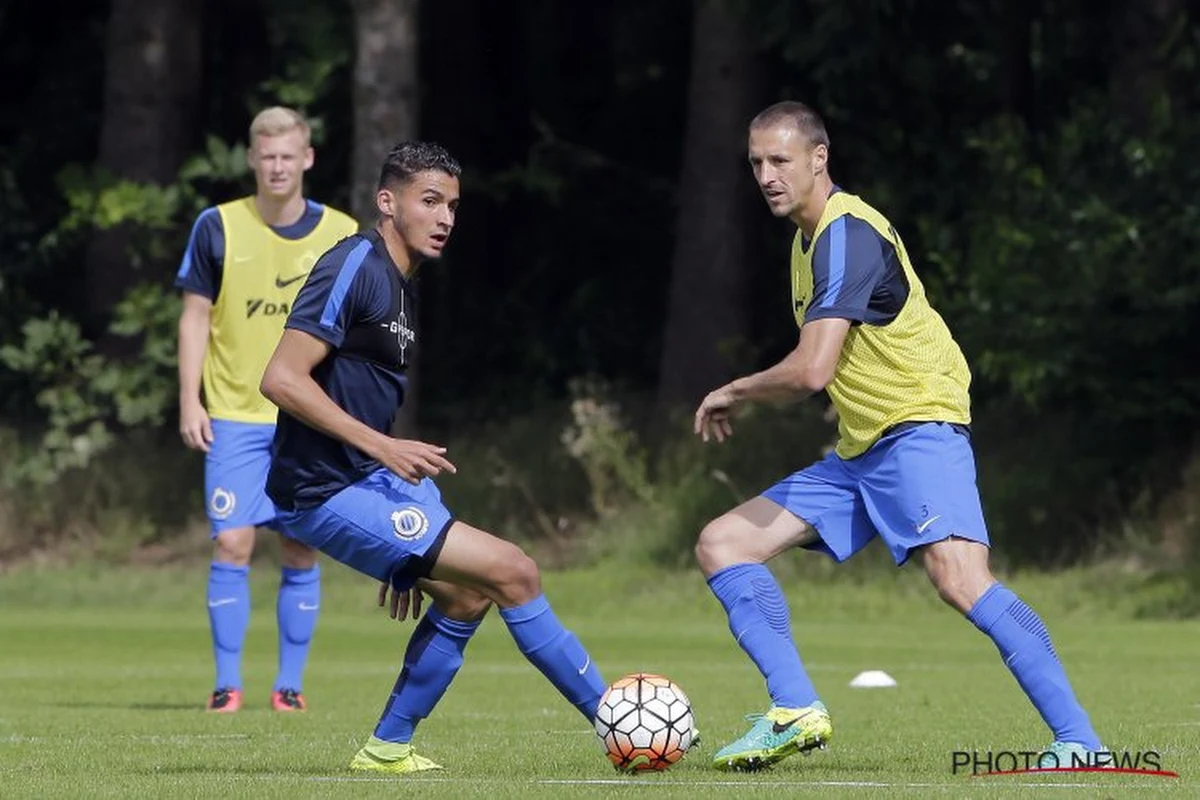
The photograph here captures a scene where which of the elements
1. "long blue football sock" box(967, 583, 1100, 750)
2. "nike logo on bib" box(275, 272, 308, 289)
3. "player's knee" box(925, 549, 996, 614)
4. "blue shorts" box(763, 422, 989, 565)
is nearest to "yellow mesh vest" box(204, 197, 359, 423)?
"nike logo on bib" box(275, 272, 308, 289)

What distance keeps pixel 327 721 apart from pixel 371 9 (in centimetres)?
1203

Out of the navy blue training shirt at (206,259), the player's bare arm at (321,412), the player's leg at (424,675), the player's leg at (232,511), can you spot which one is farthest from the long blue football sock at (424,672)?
the navy blue training shirt at (206,259)

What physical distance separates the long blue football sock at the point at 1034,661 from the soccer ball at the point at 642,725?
100 cm

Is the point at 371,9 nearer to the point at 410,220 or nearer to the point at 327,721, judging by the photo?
the point at 327,721

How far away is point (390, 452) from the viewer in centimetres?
866

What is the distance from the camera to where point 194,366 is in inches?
491

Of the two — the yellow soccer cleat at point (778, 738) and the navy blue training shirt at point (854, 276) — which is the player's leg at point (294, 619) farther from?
the navy blue training shirt at point (854, 276)

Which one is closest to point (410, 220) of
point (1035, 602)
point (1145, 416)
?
point (1035, 602)

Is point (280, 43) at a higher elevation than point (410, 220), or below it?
higher

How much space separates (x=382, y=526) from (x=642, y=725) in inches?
41.3

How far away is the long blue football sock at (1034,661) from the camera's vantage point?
28.8 ft

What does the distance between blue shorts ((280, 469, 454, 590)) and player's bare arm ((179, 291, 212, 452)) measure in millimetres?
3443

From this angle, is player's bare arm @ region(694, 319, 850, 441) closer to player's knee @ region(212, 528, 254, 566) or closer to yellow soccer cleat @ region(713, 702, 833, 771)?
yellow soccer cleat @ region(713, 702, 833, 771)

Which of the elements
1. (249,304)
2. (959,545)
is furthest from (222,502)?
(959,545)
